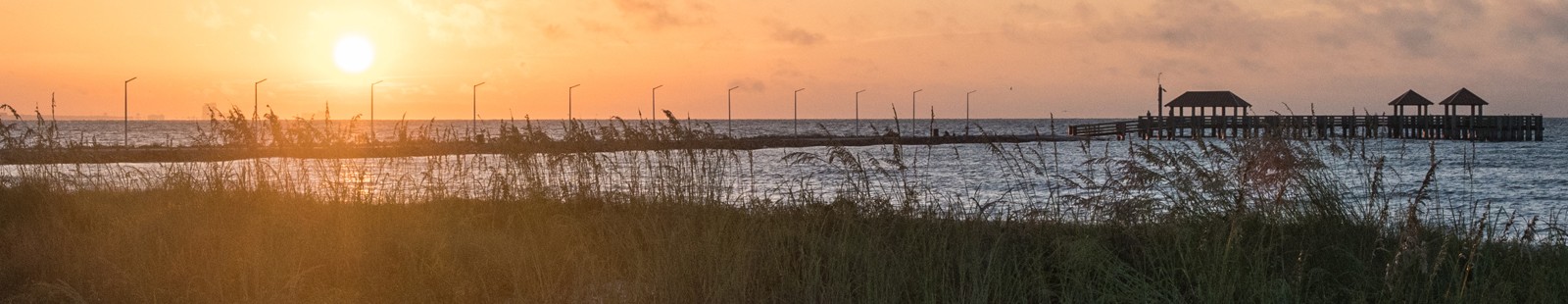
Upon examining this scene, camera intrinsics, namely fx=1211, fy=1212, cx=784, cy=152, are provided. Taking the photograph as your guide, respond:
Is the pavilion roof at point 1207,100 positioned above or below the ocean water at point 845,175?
above

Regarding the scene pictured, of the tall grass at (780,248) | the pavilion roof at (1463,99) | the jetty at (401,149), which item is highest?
the pavilion roof at (1463,99)

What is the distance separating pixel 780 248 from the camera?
6.86 m

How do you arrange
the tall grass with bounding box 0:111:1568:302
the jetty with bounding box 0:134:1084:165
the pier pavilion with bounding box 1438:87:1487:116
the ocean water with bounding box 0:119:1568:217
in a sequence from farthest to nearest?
the pier pavilion with bounding box 1438:87:1487:116
the jetty with bounding box 0:134:1084:165
the ocean water with bounding box 0:119:1568:217
the tall grass with bounding box 0:111:1568:302

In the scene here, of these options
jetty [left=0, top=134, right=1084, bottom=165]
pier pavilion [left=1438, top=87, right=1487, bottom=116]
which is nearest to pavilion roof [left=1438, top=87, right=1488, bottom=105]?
pier pavilion [left=1438, top=87, right=1487, bottom=116]

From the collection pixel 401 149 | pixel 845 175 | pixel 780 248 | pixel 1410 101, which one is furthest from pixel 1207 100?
pixel 780 248

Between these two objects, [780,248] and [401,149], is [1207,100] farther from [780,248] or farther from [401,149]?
[780,248]

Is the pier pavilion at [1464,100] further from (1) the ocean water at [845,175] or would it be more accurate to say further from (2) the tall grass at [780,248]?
(2) the tall grass at [780,248]

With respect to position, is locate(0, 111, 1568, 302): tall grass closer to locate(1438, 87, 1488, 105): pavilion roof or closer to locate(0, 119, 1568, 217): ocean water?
locate(0, 119, 1568, 217): ocean water

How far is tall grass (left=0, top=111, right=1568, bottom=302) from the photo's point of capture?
609cm

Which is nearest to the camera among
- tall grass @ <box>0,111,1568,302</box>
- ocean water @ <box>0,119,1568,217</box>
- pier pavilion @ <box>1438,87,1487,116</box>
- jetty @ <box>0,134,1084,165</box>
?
tall grass @ <box>0,111,1568,302</box>

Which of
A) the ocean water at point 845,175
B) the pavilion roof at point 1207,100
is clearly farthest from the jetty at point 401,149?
the pavilion roof at point 1207,100

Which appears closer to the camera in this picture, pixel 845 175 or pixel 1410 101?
pixel 845 175

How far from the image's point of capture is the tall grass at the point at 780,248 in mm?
6094

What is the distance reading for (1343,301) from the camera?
21.0 ft
